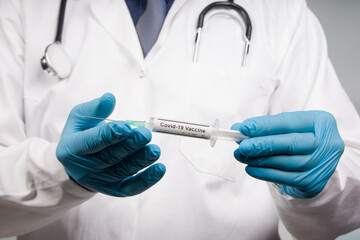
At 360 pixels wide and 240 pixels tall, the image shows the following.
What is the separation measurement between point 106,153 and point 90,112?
10cm

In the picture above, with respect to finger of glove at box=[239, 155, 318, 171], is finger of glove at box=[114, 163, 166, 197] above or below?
below

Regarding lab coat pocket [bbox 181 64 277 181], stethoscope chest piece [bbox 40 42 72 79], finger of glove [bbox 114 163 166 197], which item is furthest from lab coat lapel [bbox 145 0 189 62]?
finger of glove [bbox 114 163 166 197]

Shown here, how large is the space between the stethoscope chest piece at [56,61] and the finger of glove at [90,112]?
17cm

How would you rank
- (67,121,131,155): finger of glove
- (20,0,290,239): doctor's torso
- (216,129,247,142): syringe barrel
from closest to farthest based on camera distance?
1. (67,121,131,155): finger of glove
2. (216,129,247,142): syringe barrel
3. (20,0,290,239): doctor's torso

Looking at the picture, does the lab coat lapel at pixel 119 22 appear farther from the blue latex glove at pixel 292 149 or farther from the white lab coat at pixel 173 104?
the blue latex glove at pixel 292 149

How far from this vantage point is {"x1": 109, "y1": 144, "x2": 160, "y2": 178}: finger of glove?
1.66 ft

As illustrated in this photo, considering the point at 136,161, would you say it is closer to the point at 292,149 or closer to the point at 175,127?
the point at 175,127

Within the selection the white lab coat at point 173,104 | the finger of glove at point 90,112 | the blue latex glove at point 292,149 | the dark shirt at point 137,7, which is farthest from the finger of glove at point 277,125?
the dark shirt at point 137,7

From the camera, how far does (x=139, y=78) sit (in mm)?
701

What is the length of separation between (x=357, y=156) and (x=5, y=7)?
40.2 inches

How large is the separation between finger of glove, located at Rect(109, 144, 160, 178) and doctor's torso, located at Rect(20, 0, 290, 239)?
0.16 m

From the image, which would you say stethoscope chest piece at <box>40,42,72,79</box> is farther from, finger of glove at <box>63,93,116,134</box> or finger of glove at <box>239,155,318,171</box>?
finger of glove at <box>239,155,318,171</box>

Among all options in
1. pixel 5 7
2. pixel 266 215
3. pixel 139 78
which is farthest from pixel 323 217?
pixel 5 7

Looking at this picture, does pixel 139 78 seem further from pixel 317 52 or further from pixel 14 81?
pixel 317 52
